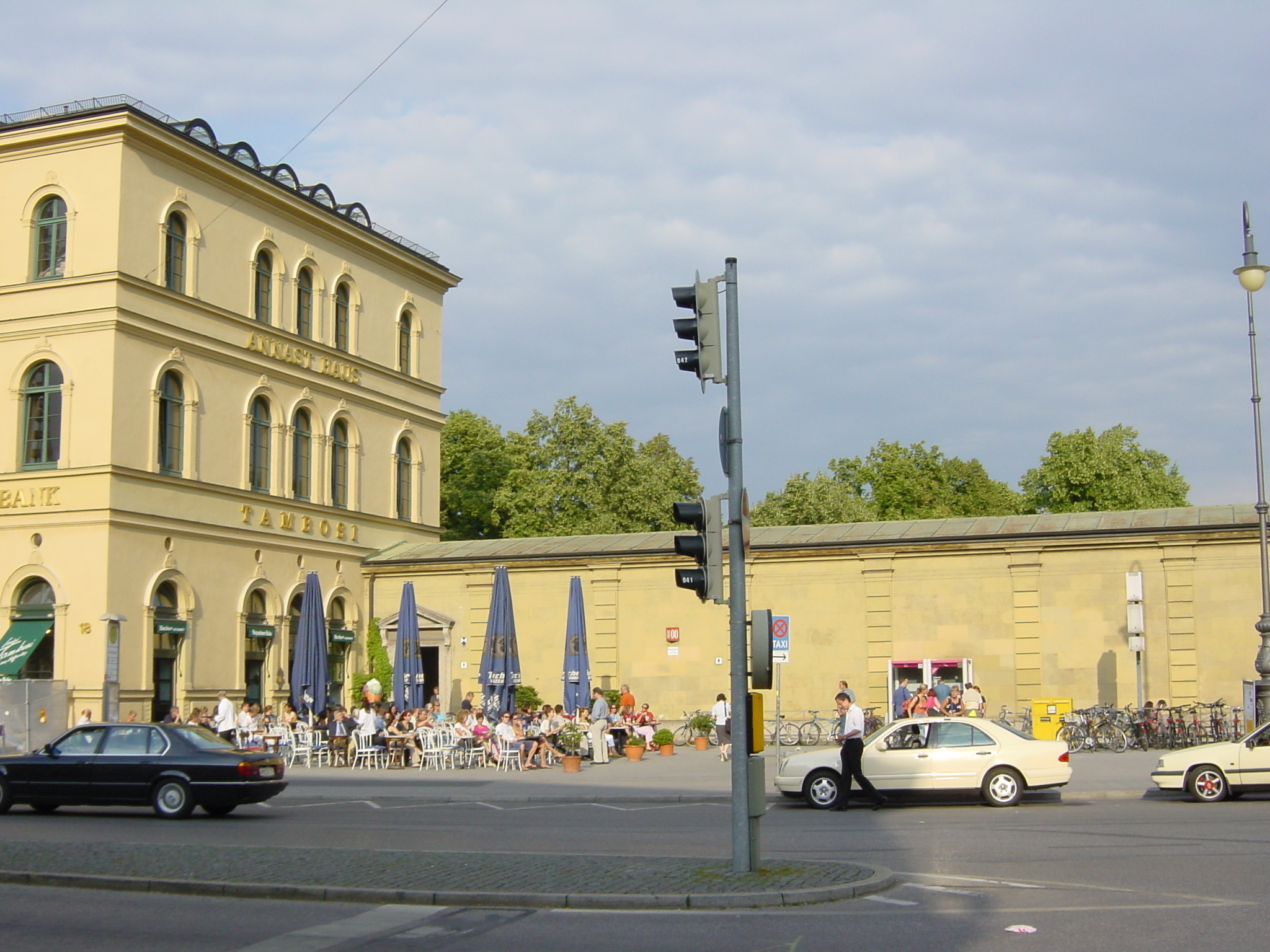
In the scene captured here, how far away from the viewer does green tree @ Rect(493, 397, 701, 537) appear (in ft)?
205

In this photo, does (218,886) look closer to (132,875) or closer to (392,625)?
(132,875)

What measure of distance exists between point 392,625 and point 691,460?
3803 cm

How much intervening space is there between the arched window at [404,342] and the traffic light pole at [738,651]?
33354mm

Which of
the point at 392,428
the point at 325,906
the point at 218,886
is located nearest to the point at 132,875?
the point at 218,886

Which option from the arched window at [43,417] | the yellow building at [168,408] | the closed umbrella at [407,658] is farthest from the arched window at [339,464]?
the arched window at [43,417]

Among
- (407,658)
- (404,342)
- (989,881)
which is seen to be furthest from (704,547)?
(404,342)

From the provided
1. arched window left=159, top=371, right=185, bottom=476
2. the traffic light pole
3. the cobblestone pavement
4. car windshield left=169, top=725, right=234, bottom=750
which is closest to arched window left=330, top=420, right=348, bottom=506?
arched window left=159, top=371, right=185, bottom=476

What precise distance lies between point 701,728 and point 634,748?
351 cm

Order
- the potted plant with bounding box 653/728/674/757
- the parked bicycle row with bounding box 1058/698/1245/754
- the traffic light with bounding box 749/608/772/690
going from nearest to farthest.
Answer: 1. the traffic light with bounding box 749/608/772/690
2. the parked bicycle row with bounding box 1058/698/1245/754
3. the potted plant with bounding box 653/728/674/757

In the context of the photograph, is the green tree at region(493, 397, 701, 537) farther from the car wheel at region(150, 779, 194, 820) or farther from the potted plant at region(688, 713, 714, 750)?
the car wheel at region(150, 779, 194, 820)

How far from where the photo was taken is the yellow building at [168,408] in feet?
108

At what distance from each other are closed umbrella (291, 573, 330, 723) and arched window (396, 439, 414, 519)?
11.4m

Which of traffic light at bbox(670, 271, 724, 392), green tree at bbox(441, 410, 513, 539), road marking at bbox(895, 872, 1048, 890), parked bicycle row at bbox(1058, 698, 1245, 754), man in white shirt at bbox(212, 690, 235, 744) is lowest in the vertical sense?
road marking at bbox(895, 872, 1048, 890)

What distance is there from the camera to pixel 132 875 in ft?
41.7
